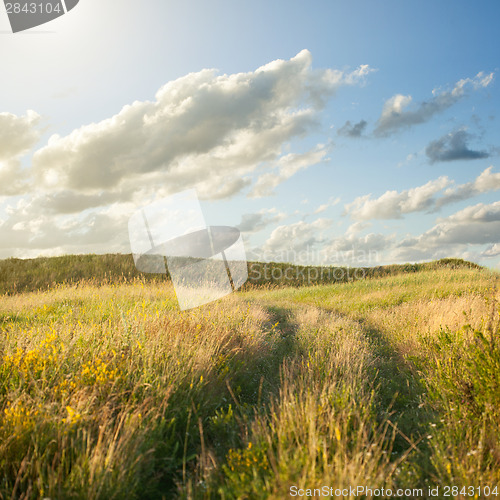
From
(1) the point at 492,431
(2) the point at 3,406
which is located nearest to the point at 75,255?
(2) the point at 3,406

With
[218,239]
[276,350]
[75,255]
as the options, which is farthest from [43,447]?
[75,255]

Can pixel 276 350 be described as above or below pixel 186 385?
below

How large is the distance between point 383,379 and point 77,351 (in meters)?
5.16

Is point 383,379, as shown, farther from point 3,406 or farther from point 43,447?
point 3,406

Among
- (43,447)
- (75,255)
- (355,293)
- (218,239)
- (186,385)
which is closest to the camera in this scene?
(43,447)

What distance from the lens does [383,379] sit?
6.51m

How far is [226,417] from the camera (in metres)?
4.16

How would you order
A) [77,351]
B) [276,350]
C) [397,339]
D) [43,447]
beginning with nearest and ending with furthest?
[43,447], [77,351], [276,350], [397,339]

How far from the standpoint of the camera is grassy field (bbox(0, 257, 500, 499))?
314cm

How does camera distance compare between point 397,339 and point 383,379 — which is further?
point 397,339

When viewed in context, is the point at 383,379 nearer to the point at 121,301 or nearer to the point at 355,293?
the point at 121,301

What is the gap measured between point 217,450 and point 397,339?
657cm

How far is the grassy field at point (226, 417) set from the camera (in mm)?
3143

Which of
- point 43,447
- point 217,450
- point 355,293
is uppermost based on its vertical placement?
point 43,447
